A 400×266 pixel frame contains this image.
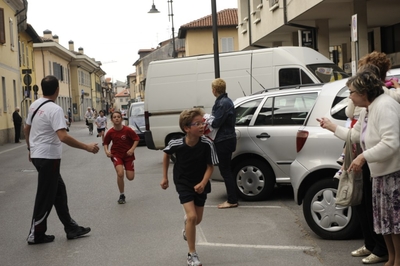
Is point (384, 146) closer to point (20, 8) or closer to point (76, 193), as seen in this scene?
point (76, 193)

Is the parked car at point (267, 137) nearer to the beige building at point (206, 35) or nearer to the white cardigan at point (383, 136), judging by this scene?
the white cardigan at point (383, 136)

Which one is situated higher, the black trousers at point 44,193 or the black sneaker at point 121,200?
the black trousers at point 44,193

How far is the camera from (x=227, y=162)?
9.60m

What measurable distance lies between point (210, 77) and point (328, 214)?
10.4 metres

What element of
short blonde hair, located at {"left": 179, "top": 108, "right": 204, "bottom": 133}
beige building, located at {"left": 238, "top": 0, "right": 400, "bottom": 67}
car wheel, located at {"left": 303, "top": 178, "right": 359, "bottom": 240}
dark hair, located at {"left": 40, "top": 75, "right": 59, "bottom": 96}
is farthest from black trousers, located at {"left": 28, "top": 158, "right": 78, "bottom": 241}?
beige building, located at {"left": 238, "top": 0, "right": 400, "bottom": 67}

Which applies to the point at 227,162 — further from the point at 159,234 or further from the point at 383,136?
the point at 383,136

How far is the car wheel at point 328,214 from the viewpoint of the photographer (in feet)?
23.1

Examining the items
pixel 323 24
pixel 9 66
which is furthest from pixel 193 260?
pixel 9 66

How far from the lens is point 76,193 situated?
1212cm

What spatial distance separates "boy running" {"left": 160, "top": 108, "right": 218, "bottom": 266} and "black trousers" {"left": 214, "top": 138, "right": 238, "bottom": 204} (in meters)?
3.11

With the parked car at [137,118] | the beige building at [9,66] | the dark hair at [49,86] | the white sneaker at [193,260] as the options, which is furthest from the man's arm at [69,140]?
the beige building at [9,66]

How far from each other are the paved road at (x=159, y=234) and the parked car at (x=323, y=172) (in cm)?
19

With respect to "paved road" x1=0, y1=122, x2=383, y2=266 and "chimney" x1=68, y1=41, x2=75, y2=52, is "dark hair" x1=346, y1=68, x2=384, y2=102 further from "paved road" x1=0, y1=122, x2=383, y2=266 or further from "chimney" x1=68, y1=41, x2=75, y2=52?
"chimney" x1=68, y1=41, x2=75, y2=52

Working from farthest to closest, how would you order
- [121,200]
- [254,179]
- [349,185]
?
1. [121,200]
2. [254,179]
3. [349,185]
